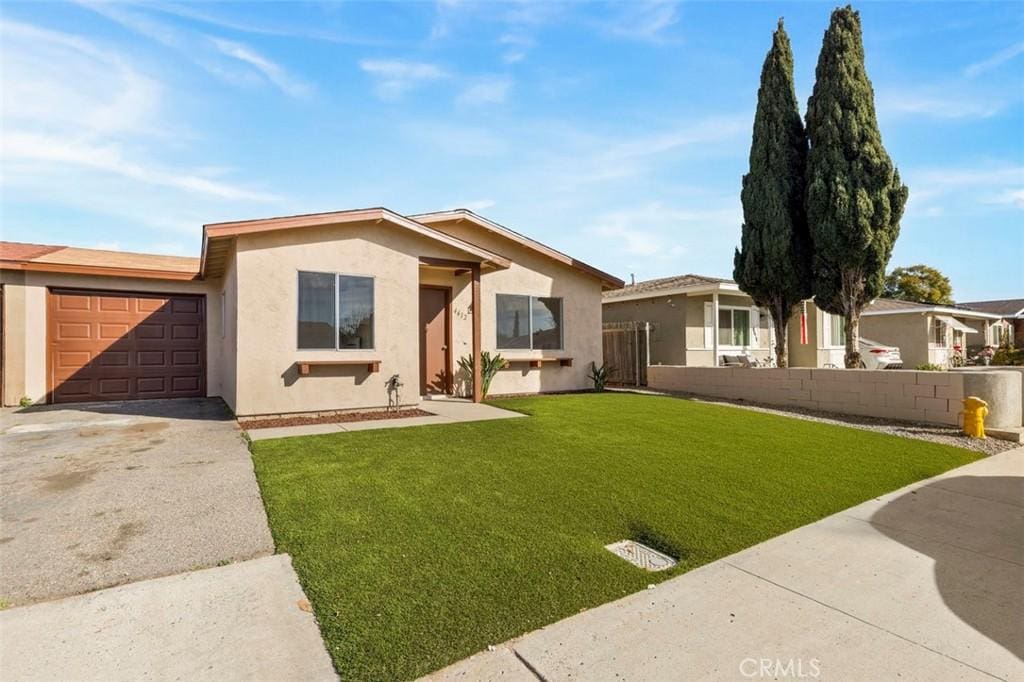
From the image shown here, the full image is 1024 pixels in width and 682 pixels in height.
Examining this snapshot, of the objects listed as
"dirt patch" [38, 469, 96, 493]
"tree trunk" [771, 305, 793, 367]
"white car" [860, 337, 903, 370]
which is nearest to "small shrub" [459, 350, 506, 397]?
"dirt patch" [38, 469, 96, 493]

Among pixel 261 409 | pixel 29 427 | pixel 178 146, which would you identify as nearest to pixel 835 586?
pixel 261 409

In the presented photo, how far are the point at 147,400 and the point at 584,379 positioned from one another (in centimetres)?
1043

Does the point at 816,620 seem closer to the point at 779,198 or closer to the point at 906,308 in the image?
the point at 779,198

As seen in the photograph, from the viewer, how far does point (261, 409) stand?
8.22 m

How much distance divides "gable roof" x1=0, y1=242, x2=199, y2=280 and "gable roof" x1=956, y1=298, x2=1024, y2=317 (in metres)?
40.0

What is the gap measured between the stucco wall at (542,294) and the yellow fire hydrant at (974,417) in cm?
756

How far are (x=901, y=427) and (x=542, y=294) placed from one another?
25.6 ft

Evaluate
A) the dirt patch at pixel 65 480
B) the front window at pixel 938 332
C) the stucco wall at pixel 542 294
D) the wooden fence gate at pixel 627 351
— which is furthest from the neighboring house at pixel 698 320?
the dirt patch at pixel 65 480

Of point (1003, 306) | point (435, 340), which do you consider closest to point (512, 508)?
point (435, 340)

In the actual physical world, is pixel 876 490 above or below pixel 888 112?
below

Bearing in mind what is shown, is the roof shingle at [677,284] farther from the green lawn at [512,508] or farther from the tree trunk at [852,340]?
the green lawn at [512,508]

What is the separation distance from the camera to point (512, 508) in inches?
165

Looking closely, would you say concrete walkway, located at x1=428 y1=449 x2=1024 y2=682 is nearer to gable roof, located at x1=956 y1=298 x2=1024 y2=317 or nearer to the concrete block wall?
the concrete block wall

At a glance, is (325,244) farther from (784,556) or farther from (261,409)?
(784,556)
